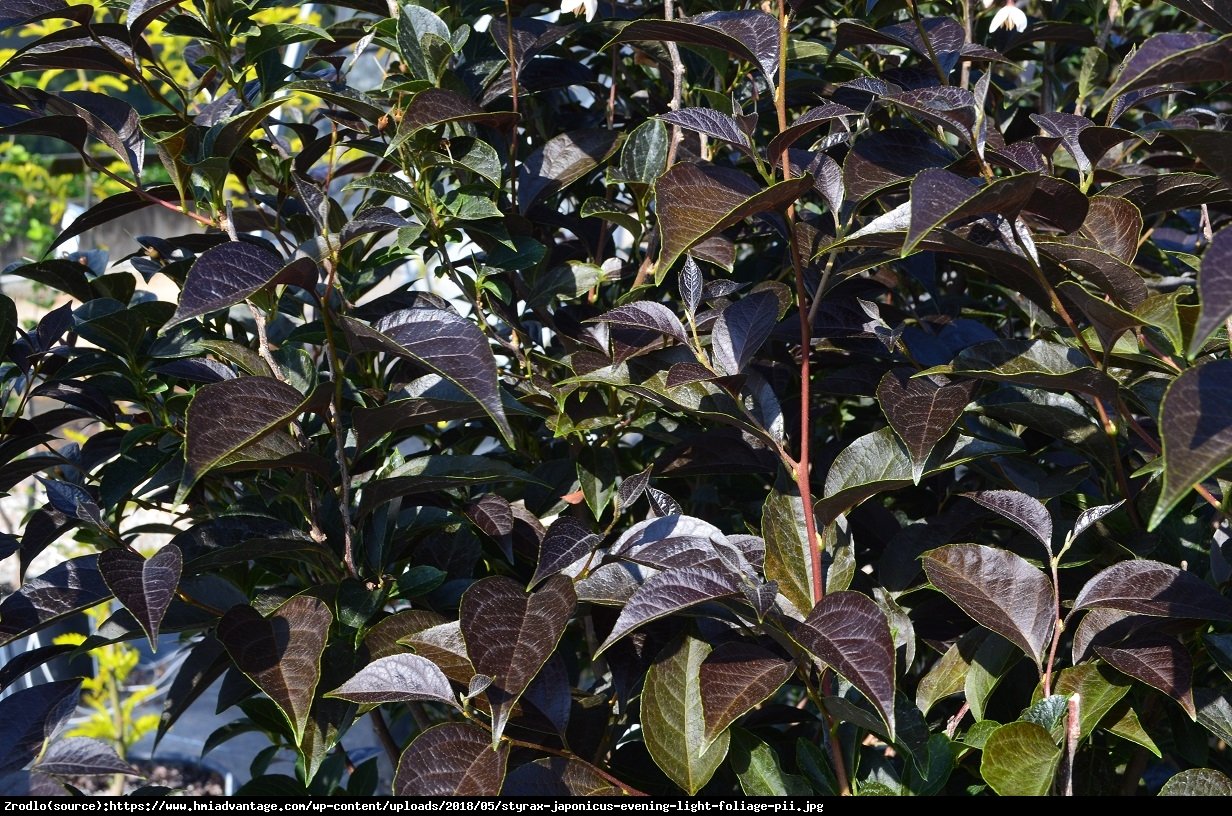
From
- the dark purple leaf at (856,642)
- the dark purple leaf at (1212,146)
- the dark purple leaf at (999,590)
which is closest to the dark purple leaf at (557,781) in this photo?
the dark purple leaf at (856,642)

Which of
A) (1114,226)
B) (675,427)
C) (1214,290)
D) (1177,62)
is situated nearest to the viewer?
(1214,290)

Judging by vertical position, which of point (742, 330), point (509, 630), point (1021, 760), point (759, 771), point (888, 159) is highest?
point (888, 159)

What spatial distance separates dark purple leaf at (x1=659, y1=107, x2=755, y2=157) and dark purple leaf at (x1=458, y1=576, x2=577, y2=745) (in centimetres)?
41

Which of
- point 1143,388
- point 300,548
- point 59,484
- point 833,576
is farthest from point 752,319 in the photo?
point 59,484

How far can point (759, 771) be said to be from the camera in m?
0.95

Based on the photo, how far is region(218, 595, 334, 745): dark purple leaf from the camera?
34.0 inches

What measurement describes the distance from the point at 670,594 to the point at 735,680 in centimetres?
13

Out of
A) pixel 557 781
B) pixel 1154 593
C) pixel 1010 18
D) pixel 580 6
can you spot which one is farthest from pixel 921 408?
pixel 1010 18

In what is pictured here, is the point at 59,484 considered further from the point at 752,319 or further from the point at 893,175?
the point at 893,175

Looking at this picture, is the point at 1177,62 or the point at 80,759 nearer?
the point at 1177,62

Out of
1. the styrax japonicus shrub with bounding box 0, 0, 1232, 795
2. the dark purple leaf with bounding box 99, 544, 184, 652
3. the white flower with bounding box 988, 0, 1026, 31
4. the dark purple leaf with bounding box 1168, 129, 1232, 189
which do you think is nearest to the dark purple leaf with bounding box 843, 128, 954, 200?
the styrax japonicus shrub with bounding box 0, 0, 1232, 795

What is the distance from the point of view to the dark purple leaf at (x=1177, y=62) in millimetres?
697

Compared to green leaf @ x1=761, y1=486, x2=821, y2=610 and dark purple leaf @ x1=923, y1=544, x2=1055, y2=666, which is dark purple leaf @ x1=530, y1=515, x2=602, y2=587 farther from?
dark purple leaf @ x1=923, y1=544, x2=1055, y2=666

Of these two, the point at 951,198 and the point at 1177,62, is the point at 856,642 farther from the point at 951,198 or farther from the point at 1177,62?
the point at 1177,62
